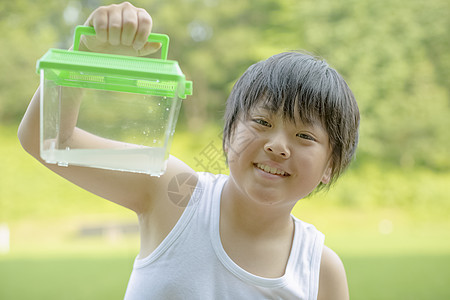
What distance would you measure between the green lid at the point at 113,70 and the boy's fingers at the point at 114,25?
0.02m

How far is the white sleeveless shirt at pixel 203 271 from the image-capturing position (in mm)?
589

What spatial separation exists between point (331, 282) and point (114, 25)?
45cm

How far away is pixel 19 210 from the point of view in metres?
5.48

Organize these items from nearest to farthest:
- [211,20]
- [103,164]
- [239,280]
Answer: [103,164], [239,280], [211,20]

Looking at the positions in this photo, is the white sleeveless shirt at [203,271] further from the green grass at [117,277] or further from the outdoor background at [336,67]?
the outdoor background at [336,67]

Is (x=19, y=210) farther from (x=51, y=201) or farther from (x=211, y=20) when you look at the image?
(x=211, y=20)

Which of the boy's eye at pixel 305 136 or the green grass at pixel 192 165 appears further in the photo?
the green grass at pixel 192 165

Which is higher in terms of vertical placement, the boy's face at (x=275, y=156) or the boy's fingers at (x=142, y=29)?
the boy's fingers at (x=142, y=29)

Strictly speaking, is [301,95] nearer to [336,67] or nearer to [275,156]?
[275,156]

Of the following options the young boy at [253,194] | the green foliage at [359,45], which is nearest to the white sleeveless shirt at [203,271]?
the young boy at [253,194]

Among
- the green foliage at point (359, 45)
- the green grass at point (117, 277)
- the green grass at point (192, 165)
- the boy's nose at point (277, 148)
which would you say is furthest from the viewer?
the green foliage at point (359, 45)

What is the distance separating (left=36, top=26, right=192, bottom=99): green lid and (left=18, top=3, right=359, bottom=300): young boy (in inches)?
2.9

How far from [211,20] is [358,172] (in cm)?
252

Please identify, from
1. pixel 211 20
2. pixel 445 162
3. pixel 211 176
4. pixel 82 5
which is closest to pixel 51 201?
pixel 82 5
